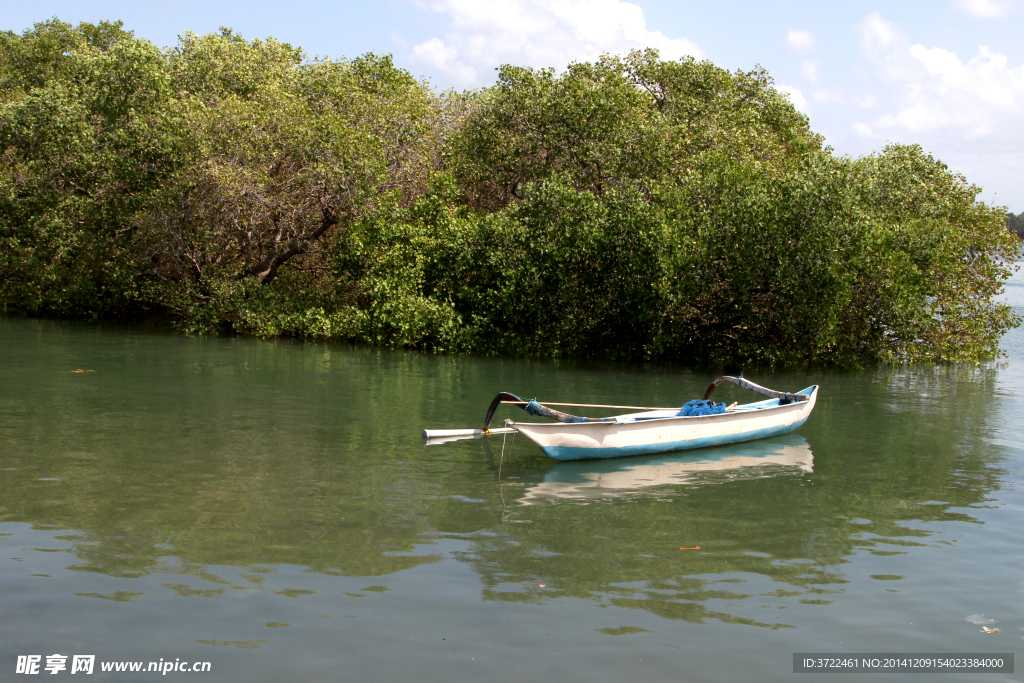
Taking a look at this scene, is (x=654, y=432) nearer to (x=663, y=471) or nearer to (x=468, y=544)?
(x=663, y=471)

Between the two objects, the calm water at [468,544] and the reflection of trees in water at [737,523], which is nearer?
the calm water at [468,544]

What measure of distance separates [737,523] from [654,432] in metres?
3.40

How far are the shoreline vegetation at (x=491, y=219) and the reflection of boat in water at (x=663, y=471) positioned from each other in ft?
38.7

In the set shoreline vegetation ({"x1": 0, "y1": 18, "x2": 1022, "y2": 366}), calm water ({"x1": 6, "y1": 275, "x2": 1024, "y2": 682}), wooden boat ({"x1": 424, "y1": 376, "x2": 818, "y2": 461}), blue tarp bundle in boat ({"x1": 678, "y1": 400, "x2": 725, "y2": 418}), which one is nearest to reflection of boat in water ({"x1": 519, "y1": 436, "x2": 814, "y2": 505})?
calm water ({"x1": 6, "y1": 275, "x2": 1024, "y2": 682})

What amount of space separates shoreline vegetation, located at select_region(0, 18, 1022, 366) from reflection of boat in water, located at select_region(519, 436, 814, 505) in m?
11.8

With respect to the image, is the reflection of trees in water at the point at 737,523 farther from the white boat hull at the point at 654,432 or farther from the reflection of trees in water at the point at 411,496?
the white boat hull at the point at 654,432

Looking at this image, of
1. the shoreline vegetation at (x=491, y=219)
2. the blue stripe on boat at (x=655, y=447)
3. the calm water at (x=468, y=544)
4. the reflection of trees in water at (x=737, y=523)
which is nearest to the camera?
the calm water at (x=468, y=544)

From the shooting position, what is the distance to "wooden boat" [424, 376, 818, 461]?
13211 mm

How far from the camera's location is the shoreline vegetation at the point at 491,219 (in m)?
26.8

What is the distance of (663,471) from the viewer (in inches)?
540

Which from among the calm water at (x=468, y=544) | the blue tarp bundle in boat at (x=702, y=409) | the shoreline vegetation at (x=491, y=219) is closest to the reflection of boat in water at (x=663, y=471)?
the calm water at (x=468, y=544)

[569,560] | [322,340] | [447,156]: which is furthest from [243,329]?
[569,560]

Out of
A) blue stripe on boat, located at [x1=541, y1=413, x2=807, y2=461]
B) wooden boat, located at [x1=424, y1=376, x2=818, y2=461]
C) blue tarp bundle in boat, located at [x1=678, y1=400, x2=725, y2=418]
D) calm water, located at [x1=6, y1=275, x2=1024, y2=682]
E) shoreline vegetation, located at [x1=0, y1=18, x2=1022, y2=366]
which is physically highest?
shoreline vegetation, located at [x1=0, y1=18, x2=1022, y2=366]

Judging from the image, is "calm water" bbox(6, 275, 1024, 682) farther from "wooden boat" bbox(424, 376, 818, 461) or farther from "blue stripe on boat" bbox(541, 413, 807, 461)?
"wooden boat" bbox(424, 376, 818, 461)
